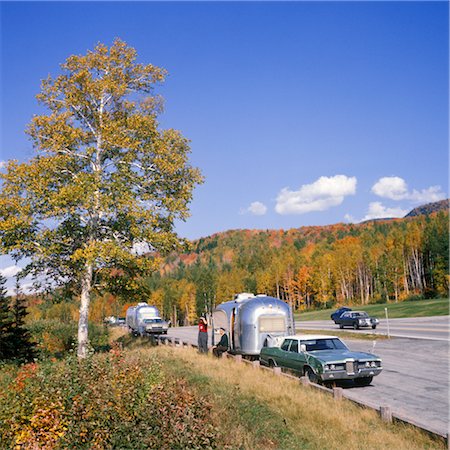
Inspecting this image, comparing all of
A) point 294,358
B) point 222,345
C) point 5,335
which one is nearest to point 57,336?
point 5,335

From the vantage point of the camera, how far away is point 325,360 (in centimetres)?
1388

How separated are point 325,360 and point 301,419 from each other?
13.5 feet

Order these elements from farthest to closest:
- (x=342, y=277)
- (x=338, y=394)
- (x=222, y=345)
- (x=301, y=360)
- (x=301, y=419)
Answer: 1. (x=342, y=277)
2. (x=222, y=345)
3. (x=301, y=360)
4. (x=338, y=394)
5. (x=301, y=419)

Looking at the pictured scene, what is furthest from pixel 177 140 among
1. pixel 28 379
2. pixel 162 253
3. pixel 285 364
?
pixel 28 379

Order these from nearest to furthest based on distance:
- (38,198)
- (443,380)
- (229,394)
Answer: (229,394), (443,380), (38,198)

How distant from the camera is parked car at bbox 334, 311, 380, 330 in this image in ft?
Result: 122

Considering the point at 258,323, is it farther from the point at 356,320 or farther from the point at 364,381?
the point at 356,320

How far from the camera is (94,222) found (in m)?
21.0

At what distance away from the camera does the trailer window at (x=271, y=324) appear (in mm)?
20297

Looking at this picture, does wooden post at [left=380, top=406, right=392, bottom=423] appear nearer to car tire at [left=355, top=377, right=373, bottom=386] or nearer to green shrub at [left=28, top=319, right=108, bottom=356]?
car tire at [left=355, top=377, right=373, bottom=386]

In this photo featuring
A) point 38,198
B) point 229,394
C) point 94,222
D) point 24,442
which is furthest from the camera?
point 94,222

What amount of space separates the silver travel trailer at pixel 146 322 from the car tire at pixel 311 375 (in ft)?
94.8

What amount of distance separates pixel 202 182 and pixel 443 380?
13.0 m

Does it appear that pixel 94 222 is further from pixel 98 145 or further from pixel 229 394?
pixel 229 394
